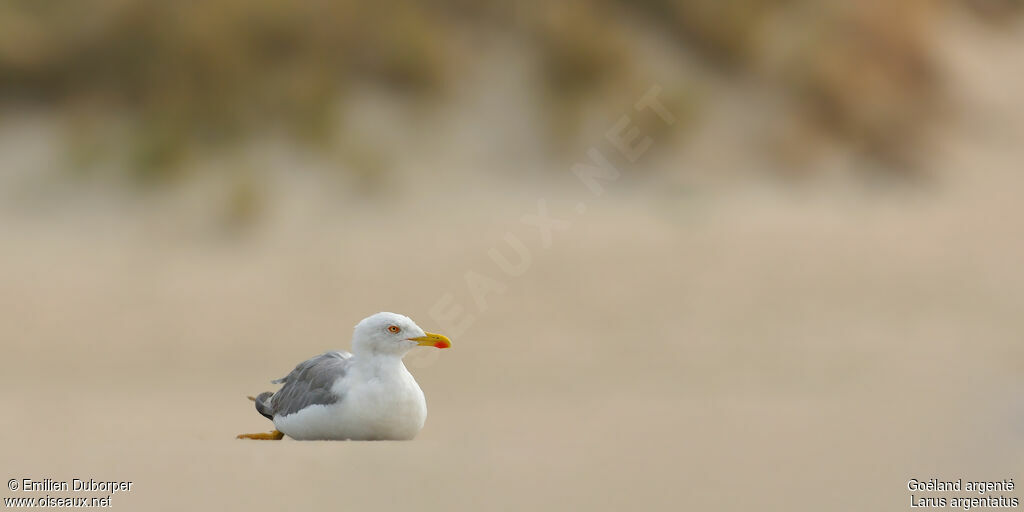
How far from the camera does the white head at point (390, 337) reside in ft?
16.9

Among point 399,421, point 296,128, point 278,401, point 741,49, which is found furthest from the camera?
point 741,49

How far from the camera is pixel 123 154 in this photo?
10.2 metres

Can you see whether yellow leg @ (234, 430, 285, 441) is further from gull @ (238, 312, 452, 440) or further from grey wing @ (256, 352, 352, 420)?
gull @ (238, 312, 452, 440)

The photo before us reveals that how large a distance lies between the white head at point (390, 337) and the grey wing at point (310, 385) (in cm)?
17

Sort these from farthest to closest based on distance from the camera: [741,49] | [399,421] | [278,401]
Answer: [741,49] → [278,401] → [399,421]

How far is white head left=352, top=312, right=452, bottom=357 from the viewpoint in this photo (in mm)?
5156

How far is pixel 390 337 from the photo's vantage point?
16.9 feet

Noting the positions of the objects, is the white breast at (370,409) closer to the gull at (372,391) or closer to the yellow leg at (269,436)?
the gull at (372,391)

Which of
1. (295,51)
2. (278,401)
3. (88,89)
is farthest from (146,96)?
(278,401)

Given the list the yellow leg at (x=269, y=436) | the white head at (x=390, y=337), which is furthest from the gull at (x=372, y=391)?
the yellow leg at (x=269, y=436)

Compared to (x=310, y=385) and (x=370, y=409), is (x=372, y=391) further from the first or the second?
(x=310, y=385)

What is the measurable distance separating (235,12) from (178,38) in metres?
0.54

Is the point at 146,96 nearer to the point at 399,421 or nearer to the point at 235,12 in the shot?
the point at 235,12

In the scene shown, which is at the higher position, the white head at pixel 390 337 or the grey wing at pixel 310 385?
the white head at pixel 390 337
